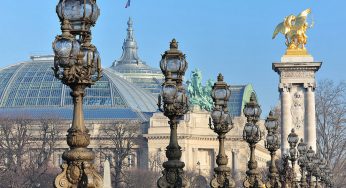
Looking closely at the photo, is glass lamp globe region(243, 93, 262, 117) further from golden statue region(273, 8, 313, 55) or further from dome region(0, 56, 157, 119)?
dome region(0, 56, 157, 119)

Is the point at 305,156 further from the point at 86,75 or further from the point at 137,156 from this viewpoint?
the point at 137,156

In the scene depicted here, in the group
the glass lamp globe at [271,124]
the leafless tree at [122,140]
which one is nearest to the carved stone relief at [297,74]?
the glass lamp globe at [271,124]

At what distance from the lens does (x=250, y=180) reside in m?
33.1

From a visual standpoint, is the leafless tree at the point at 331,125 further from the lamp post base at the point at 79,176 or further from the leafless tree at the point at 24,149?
the lamp post base at the point at 79,176

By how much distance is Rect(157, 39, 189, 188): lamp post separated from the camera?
23141mm

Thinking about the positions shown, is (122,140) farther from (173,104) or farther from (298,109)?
(173,104)

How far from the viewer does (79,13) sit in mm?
17516

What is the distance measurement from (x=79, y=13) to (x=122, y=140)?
128871 mm

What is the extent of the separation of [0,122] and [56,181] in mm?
105898

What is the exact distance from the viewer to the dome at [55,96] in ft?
575

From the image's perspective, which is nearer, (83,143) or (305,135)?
(83,143)

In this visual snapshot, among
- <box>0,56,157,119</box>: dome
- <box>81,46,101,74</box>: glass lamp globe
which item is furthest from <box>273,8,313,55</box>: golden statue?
<box>0,56,157,119</box>: dome

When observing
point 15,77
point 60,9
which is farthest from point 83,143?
point 15,77

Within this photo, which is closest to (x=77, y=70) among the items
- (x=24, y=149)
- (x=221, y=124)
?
(x=221, y=124)
